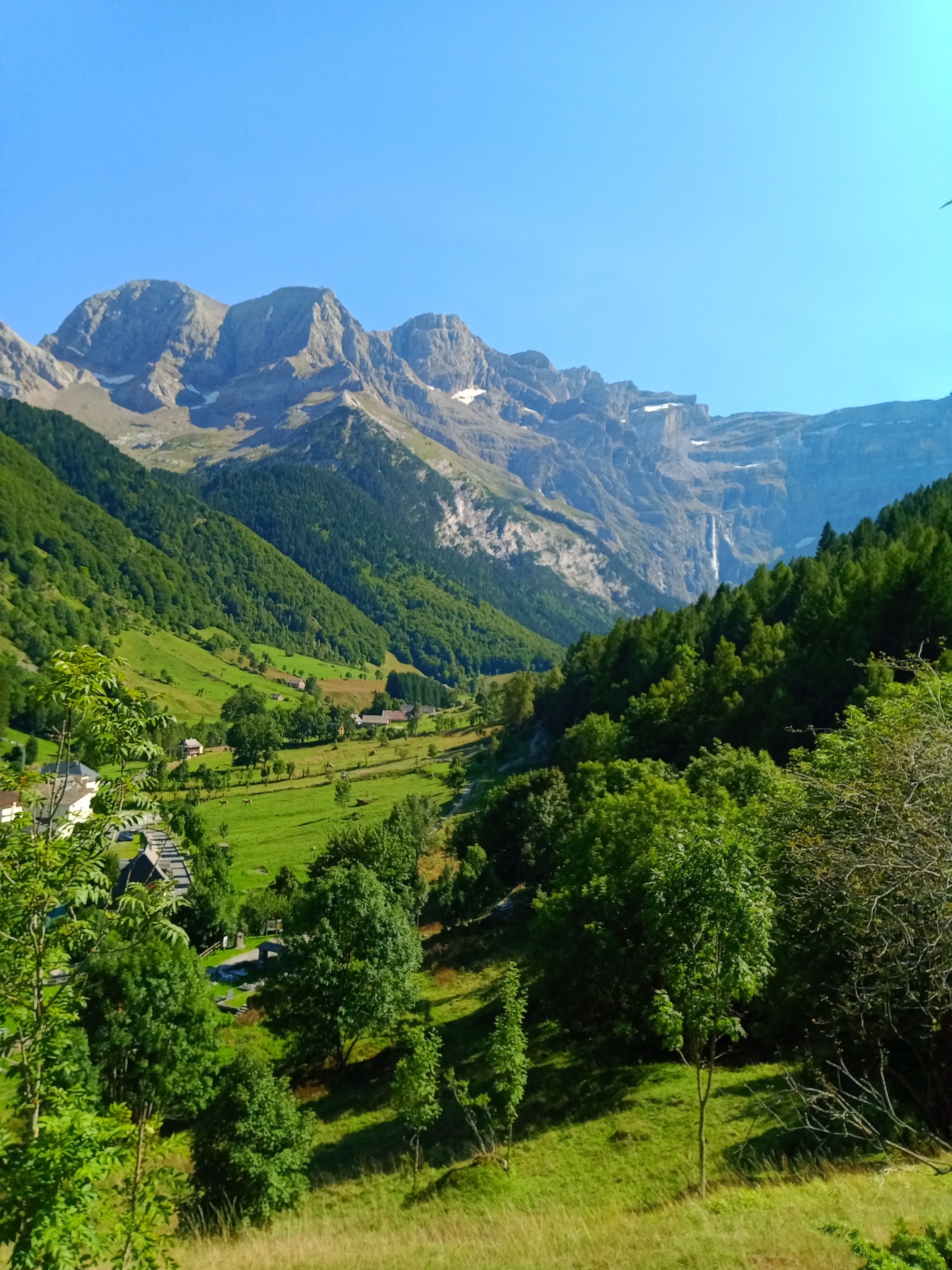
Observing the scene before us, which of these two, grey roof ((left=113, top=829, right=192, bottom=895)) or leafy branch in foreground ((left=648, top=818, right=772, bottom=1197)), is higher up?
leafy branch in foreground ((left=648, top=818, right=772, bottom=1197))

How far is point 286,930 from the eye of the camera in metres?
36.5

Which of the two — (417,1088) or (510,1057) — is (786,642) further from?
(417,1088)

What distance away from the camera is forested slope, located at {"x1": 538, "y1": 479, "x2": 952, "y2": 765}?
164 ft

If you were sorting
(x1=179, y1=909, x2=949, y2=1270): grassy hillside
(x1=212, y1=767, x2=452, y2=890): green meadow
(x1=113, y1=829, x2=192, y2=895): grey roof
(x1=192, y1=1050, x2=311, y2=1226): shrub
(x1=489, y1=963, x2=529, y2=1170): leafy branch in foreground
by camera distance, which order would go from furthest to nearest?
(x1=212, y1=767, x2=452, y2=890): green meadow < (x1=113, y1=829, x2=192, y2=895): grey roof < (x1=489, y1=963, x2=529, y2=1170): leafy branch in foreground < (x1=192, y1=1050, x2=311, y2=1226): shrub < (x1=179, y1=909, x2=949, y2=1270): grassy hillside

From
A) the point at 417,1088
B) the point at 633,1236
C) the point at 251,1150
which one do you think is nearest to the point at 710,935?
the point at 633,1236

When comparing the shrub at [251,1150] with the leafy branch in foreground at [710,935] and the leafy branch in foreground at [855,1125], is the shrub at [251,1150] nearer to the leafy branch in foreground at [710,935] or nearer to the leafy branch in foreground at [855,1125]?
the leafy branch in foreground at [710,935]

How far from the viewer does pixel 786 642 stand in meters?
58.7

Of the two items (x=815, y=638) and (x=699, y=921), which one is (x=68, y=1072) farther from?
(x=815, y=638)

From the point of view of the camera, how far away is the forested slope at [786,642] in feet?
164

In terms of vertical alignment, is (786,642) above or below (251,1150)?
above

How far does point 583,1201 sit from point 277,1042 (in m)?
27.7

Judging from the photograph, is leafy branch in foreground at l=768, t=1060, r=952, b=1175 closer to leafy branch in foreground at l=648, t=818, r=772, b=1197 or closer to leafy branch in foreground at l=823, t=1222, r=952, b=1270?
leafy branch in foreground at l=823, t=1222, r=952, b=1270

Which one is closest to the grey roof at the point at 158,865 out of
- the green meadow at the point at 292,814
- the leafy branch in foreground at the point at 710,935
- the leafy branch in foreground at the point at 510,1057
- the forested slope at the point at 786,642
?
the green meadow at the point at 292,814

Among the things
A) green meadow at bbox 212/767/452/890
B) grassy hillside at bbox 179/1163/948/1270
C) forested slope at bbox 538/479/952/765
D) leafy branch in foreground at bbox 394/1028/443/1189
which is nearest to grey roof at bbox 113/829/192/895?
green meadow at bbox 212/767/452/890
